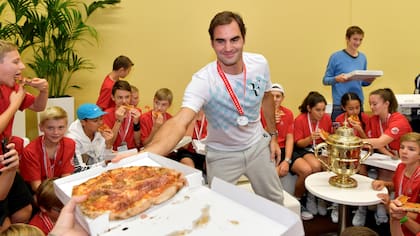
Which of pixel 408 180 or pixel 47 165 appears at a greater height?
pixel 47 165

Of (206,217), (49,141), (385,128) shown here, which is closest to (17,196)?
(49,141)

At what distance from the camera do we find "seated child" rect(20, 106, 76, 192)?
104 inches

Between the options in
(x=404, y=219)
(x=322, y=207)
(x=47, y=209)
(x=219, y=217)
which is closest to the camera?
(x=219, y=217)

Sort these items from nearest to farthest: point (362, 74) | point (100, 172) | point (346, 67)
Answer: point (100, 172) → point (362, 74) → point (346, 67)

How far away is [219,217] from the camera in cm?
100

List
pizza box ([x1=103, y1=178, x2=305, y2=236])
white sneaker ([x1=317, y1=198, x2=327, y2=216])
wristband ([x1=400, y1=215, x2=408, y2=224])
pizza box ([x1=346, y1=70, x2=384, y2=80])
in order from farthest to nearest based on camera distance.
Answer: pizza box ([x1=346, y1=70, x2=384, y2=80])
white sneaker ([x1=317, y1=198, x2=327, y2=216])
wristband ([x1=400, y1=215, x2=408, y2=224])
pizza box ([x1=103, y1=178, x2=305, y2=236])

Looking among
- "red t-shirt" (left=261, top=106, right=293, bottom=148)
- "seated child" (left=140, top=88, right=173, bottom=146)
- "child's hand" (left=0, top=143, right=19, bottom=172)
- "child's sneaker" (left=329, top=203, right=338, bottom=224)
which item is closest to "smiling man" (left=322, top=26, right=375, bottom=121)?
"red t-shirt" (left=261, top=106, right=293, bottom=148)

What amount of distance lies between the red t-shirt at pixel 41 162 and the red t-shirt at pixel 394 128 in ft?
8.18

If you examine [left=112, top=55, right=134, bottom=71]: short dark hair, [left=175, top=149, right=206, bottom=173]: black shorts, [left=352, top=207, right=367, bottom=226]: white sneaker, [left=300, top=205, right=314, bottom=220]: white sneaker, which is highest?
[left=112, top=55, right=134, bottom=71]: short dark hair

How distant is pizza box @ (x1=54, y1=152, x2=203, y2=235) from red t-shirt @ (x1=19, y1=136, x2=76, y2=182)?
5.12 feet

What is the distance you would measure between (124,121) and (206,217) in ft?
9.50

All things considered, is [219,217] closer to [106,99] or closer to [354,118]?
[354,118]

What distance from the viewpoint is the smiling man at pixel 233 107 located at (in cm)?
205

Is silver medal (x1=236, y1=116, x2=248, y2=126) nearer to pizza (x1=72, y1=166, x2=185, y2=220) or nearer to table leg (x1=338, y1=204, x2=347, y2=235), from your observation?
pizza (x1=72, y1=166, x2=185, y2=220)
